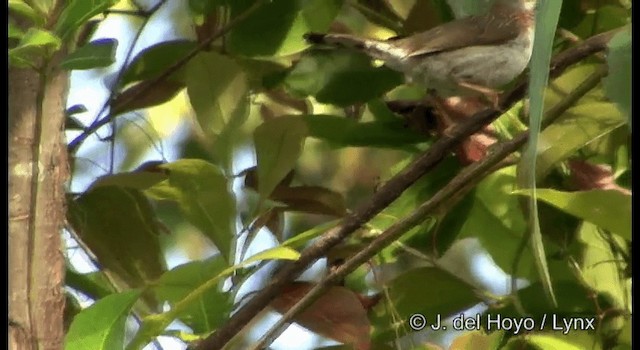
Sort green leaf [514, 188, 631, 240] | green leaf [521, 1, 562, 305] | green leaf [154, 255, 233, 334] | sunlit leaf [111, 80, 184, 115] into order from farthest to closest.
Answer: sunlit leaf [111, 80, 184, 115]
green leaf [154, 255, 233, 334]
green leaf [514, 188, 631, 240]
green leaf [521, 1, 562, 305]

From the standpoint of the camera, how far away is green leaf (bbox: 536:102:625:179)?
1.75 feet

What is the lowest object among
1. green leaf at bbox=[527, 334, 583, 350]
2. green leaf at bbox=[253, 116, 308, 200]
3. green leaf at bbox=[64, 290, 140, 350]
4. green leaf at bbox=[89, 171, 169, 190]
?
green leaf at bbox=[527, 334, 583, 350]

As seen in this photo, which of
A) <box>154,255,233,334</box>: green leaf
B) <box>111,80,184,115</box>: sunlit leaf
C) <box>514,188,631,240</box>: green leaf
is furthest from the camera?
<box>111,80,184,115</box>: sunlit leaf

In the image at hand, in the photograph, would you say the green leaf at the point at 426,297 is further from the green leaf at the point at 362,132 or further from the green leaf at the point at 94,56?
the green leaf at the point at 94,56

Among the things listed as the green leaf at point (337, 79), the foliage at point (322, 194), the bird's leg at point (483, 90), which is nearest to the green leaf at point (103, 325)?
the foliage at point (322, 194)

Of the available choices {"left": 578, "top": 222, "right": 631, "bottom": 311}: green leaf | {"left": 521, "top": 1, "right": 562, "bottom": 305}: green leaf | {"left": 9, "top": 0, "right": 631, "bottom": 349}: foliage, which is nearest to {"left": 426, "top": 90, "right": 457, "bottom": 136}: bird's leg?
{"left": 9, "top": 0, "right": 631, "bottom": 349}: foliage

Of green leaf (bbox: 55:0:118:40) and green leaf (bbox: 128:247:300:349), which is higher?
green leaf (bbox: 55:0:118:40)

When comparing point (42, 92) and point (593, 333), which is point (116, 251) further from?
point (593, 333)

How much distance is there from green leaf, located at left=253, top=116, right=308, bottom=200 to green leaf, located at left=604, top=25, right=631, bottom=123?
0.26 meters

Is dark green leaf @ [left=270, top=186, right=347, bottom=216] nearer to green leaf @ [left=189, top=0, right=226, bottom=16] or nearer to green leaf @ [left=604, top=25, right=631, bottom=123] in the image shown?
green leaf @ [left=189, top=0, right=226, bottom=16]

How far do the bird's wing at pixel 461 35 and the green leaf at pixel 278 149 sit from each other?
13 cm

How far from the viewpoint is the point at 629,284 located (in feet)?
1.90

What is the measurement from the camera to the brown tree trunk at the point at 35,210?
55 centimetres

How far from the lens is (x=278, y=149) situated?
2.03ft
